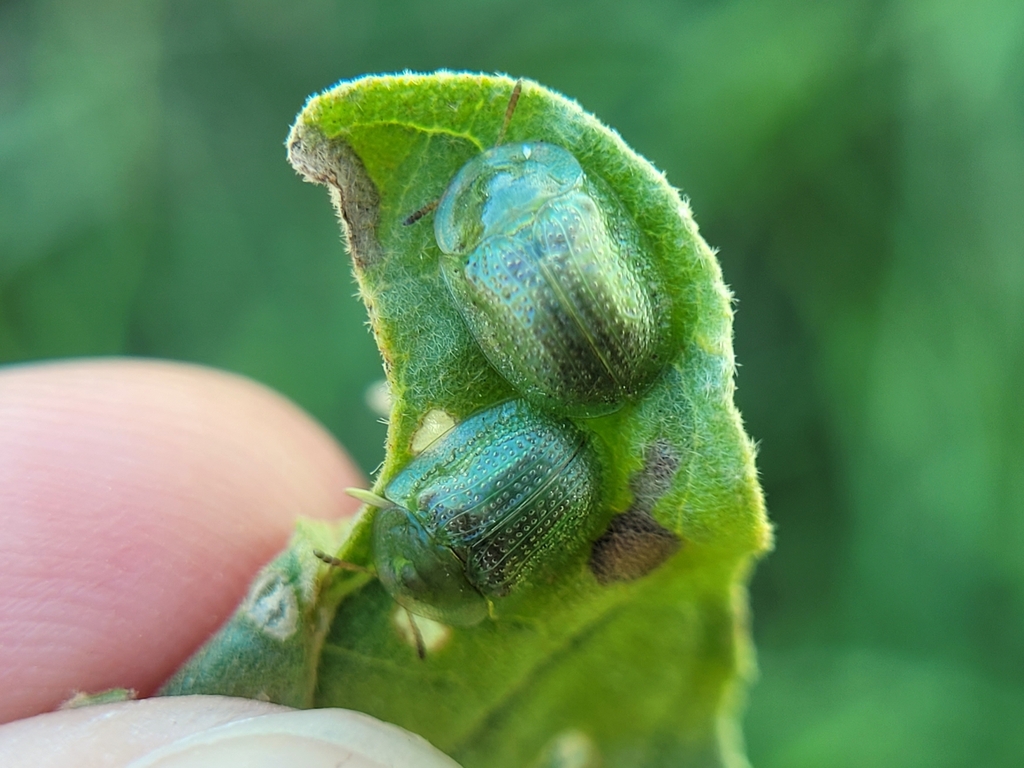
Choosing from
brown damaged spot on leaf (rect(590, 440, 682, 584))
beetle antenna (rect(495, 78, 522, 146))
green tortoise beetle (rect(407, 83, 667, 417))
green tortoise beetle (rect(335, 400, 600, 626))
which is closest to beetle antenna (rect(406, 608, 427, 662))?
green tortoise beetle (rect(335, 400, 600, 626))

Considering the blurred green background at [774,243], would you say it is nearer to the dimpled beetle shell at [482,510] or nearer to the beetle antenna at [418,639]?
the beetle antenna at [418,639]

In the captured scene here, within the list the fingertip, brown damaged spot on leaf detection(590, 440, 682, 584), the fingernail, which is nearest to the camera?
brown damaged spot on leaf detection(590, 440, 682, 584)

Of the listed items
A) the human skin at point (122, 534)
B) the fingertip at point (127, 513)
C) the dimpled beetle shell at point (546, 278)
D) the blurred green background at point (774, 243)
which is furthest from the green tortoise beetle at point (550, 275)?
the blurred green background at point (774, 243)

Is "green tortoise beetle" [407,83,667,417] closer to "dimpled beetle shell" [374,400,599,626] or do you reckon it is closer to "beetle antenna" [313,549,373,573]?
"dimpled beetle shell" [374,400,599,626]

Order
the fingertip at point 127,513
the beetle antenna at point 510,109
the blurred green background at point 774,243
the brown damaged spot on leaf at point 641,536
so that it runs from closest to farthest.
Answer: the beetle antenna at point 510,109
the brown damaged spot on leaf at point 641,536
the fingertip at point 127,513
the blurred green background at point 774,243

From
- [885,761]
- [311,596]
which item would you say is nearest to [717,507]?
[311,596]

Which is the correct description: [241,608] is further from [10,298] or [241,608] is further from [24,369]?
[10,298]

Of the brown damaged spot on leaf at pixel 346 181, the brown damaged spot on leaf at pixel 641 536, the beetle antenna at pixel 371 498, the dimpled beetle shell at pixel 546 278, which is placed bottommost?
the brown damaged spot on leaf at pixel 641 536
